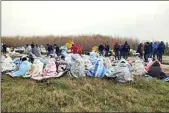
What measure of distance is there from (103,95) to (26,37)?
31.9 m

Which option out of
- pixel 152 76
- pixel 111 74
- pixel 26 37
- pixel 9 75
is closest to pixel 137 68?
pixel 152 76

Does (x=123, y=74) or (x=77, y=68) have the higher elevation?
(x=77, y=68)

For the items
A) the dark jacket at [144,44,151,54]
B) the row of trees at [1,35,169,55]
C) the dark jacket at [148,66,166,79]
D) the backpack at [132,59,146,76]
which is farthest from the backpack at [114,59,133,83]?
the row of trees at [1,35,169,55]

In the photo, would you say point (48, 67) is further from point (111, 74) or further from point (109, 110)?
point (109, 110)

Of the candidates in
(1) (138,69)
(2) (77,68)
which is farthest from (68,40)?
(2) (77,68)

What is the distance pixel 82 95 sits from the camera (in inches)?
508

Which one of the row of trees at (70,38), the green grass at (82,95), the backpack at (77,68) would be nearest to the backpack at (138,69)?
the green grass at (82,95)

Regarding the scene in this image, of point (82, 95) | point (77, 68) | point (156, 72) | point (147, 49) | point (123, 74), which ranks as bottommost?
point (82, 95)

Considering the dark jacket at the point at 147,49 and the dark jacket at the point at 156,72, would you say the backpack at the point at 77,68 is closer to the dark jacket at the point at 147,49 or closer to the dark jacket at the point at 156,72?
the dark jacket at the point at 156,72

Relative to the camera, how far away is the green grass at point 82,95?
12.1 metres

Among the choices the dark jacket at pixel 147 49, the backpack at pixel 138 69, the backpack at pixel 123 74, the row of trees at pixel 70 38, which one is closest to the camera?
the backpack at pixel 123 74

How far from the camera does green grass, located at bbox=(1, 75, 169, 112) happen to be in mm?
12055

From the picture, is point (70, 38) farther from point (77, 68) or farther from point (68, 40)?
point (77, 68)

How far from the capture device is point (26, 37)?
1729 inches
